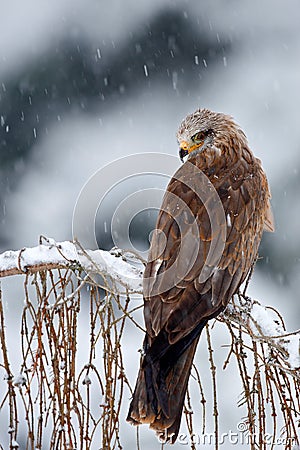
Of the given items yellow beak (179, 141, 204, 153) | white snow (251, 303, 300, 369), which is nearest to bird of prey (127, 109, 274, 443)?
yellow beak (179, 141, 204, 153)

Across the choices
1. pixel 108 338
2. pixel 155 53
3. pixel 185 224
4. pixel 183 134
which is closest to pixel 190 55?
pixel 155 53

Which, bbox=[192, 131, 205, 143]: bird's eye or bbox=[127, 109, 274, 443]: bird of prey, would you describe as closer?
bbox=[127, 109, 274, 443]: bird of prey

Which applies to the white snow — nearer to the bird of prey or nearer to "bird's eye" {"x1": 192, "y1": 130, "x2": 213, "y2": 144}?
the bird of prey

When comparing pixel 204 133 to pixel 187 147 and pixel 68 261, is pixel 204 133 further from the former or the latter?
pixel 68 261

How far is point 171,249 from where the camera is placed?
2457 millimetres

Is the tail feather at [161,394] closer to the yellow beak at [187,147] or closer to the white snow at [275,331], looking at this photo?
the white snow at [275,331]

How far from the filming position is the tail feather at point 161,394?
88.7 inches

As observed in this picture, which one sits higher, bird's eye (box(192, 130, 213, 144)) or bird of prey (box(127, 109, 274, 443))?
bird's eye (box(192, 130, 213, 144))

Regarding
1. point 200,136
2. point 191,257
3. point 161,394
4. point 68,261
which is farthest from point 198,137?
point 161,394

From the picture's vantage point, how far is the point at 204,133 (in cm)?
307

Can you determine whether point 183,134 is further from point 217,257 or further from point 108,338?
point 108,338

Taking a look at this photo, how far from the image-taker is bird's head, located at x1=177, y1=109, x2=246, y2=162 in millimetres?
2977

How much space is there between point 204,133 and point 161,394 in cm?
128

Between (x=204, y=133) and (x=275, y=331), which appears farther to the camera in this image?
(x=204, y=133)
